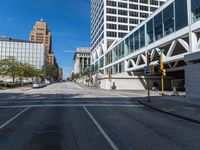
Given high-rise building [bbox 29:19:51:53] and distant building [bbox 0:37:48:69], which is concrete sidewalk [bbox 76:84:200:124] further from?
high-rise building [bbox 29:19:51:53]

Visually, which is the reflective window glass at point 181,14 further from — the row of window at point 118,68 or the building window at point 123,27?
the building window at point 123,27

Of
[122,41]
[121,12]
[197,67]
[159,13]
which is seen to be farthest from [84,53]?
[197,67]

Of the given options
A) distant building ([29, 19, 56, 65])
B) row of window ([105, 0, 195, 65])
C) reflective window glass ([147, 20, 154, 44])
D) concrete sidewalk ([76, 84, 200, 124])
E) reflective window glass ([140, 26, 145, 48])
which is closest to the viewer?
concrete sidewalk ([76, 84, 200, 124])

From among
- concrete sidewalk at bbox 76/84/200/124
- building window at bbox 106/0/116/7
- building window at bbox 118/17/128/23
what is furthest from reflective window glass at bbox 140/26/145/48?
building window at bbox 106/0/116/7

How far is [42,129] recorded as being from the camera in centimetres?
862

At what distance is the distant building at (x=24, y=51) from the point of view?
148m

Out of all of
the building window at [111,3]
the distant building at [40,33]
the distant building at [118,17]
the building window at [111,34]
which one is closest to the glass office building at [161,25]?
the building window at [111,34]

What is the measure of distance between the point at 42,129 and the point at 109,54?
69911 millimetres

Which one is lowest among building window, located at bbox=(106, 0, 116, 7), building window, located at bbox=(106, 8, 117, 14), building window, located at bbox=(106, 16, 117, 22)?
building window, located at bbox=(106, 16, 117, 22)

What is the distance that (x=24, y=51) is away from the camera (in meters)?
152

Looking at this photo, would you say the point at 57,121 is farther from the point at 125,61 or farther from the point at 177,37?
the point at 125,61

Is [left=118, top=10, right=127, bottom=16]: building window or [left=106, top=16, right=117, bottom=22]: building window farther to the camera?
[left=118, top=10, right=127, bottom=16]: building window

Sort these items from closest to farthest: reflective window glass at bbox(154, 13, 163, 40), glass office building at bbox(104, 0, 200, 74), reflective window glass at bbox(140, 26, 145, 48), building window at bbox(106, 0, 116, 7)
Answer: glass office building at bbox(104, 0, 200, 74) < reflective window glass at bbox(154, 13, 163, 40) < reflective window glass at bbox(140, 26, 145, 48) < building window at bbox(106, 0, 116, 7)

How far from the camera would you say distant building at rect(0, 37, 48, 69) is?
14825 centimetres
